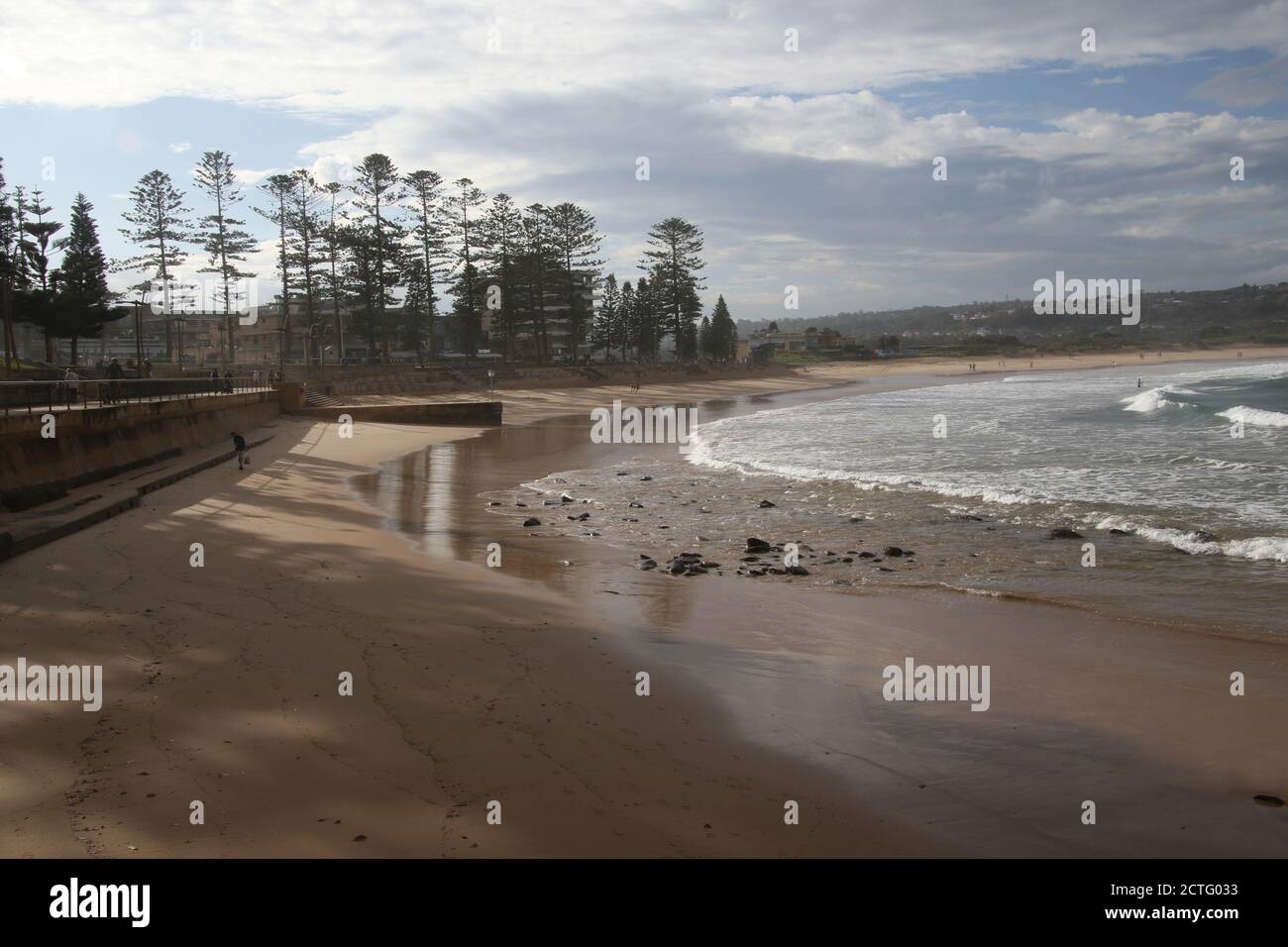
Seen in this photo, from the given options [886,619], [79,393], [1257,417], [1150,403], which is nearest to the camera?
[886,619]

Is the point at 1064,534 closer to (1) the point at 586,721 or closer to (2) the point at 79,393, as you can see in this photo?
(1) the point at 586,721

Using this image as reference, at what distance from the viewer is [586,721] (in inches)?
220

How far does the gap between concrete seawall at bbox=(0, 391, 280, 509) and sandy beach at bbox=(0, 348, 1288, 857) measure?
4173mm

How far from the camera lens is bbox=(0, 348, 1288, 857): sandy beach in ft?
13.6

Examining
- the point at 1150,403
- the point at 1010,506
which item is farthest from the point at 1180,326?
the point at 1010,506

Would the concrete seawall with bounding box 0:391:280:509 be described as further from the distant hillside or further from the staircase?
the distant hillside

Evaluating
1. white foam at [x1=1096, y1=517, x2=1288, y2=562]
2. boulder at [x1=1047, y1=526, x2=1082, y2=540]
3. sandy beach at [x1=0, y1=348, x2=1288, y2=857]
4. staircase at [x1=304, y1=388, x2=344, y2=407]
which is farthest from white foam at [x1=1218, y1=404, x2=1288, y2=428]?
staircase at [x1=304, y1=388, x2=344, y2=407]

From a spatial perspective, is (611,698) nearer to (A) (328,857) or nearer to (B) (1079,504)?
(A) (328,857)

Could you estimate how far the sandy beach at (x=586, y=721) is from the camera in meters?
4.14

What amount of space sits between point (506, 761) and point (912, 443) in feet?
70.1

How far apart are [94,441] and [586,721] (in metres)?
14.6

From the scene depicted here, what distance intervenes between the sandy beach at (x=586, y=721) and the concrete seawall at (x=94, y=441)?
13.7 feet

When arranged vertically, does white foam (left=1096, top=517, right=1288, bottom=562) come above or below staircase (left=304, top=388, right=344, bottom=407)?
below
